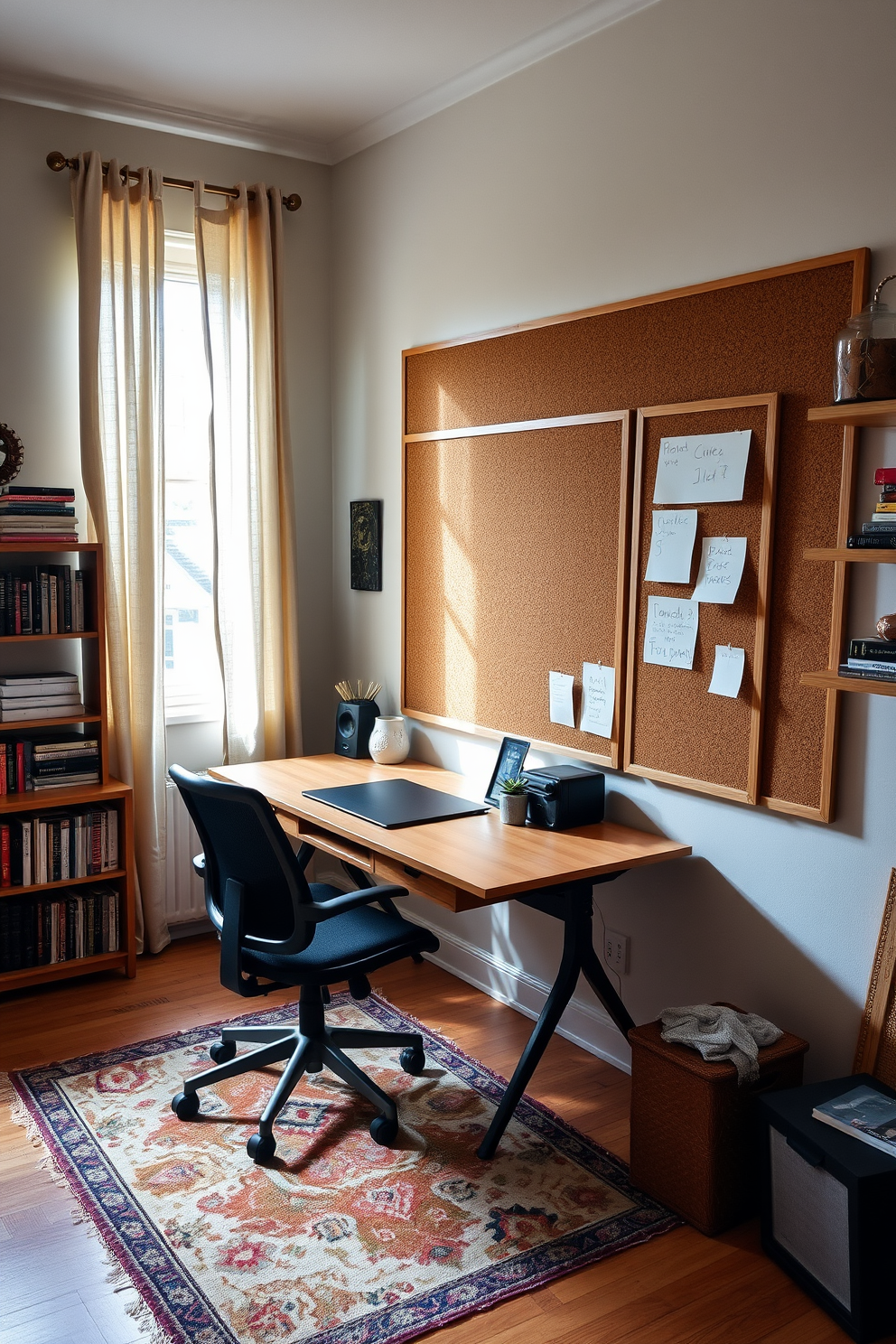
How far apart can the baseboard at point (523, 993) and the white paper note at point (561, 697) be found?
2.53 ft

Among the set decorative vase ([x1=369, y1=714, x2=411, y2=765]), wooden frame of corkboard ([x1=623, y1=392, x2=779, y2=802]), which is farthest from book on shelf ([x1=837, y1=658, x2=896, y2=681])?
decorative vase ([x1=369, y1=714, x2=411, y2=765])

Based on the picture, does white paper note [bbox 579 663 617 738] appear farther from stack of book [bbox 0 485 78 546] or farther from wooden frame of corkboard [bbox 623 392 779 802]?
stack of book [bbox 0 485 78 546]

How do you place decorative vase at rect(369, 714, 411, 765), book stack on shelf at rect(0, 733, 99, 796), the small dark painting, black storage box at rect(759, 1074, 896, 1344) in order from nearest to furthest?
1. black storage box at rect(759, 1074, 896, 1344)
2. book stack on shelf at rect(0, 733, 99, 796)
3. decorative vase at rect(369, 714, 411, 765)
4. the small dark painting

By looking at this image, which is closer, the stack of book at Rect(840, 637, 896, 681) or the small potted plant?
the stack of book at Rect(840, 637, 896, 681)

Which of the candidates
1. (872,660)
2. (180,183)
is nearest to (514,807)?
(872,660)

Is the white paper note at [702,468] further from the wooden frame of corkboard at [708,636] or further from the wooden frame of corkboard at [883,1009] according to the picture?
the wooden frame of corkboard at [883,1009]

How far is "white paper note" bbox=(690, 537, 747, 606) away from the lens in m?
2.54

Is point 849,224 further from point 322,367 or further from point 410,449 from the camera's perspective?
point 322,367

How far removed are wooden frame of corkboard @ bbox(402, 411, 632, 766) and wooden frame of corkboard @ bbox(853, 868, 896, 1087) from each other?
85 centimetres

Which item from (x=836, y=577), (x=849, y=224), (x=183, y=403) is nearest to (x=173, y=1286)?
(x=836, y=577)

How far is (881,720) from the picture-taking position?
2260 mm

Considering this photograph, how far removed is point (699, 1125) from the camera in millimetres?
2246

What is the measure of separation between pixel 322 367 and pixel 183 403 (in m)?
0.58

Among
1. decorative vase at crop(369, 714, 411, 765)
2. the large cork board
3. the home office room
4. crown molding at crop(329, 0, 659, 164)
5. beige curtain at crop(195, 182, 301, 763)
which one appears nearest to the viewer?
the home office room
